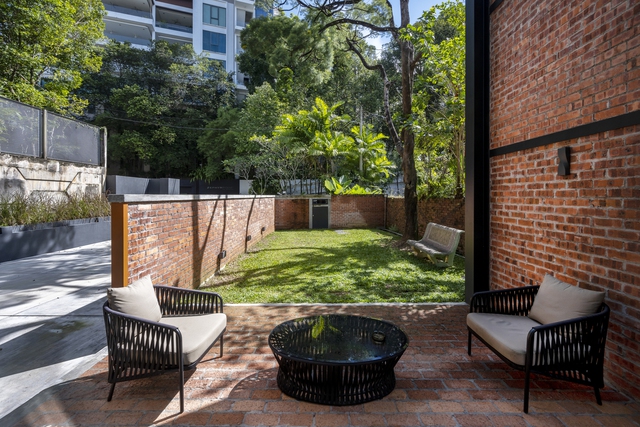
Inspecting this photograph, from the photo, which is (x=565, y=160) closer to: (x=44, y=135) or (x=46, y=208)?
(x=46, y=208)

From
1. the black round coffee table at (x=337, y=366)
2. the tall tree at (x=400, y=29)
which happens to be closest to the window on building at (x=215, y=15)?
the tall tree at (x=400, y=29)

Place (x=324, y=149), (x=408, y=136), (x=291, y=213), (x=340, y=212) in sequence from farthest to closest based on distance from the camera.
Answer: (x=324, y=149) → (x=340, y=212) → (x=291, y=213) → (x=408, y=136)

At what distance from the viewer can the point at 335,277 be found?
22.3 feet

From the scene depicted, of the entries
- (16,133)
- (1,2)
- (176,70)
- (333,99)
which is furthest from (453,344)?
(176,70)

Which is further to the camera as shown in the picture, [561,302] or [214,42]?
[214,42]

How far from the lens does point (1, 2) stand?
471 inches

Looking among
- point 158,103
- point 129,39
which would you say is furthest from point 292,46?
point 129,39

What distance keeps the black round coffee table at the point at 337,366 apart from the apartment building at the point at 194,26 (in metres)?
35.2

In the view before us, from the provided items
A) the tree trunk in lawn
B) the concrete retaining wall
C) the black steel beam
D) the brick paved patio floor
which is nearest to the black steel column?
the black steel beam

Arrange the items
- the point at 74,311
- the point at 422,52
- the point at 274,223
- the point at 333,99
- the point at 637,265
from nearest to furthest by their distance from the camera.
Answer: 1. the point at 637,265
2. the point at 74,311
3. the point at 422,52
4. the point at 274,223
5. the point at 333,99

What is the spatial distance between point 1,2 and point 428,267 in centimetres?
1592

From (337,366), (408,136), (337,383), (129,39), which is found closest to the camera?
(337,366)

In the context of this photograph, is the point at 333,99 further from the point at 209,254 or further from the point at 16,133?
the point at 209,254

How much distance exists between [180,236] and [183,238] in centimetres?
13
